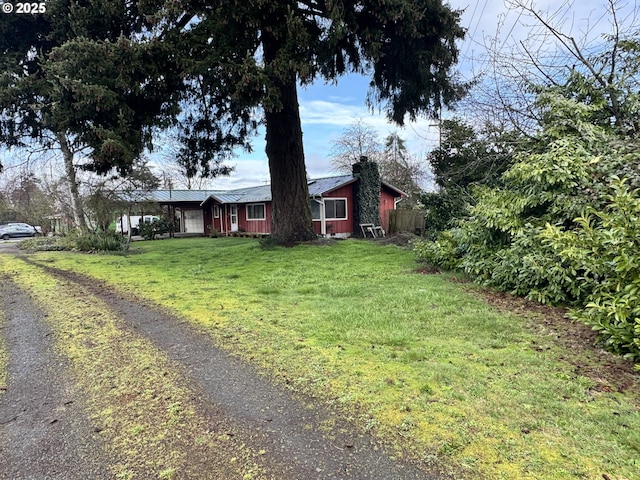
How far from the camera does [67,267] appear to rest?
10.8 meters

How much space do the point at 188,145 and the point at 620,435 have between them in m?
15.3

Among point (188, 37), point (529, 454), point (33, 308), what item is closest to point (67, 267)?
point (33, 308)

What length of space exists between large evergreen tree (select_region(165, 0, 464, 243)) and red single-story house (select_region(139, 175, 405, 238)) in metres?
6.32

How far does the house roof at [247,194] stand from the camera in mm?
20875

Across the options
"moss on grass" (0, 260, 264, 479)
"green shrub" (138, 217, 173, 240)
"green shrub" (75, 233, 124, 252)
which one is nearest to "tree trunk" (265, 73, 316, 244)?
"green shrub" (75, 233, 124, 252)

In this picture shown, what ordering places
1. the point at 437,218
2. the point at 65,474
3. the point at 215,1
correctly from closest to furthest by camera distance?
the point at 65,474
the point at 215,1
the point at 437,218

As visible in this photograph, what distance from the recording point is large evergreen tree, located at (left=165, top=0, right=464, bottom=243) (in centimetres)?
914

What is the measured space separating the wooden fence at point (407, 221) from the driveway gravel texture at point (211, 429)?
645 inches

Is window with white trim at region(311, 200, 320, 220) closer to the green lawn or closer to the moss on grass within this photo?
the green lawn

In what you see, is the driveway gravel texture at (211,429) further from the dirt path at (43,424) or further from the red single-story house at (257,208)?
the red single-story house at (257,208)

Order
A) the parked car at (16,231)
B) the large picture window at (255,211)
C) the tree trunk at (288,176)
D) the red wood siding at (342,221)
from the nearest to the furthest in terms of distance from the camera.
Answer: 1. the tree trunk at (288,176)
2. the red wood siding at (342,221)
3. the large picture window at (255,211)
4. the parked car at (16,231)

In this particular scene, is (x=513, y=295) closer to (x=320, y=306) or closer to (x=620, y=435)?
(x=320, y=306)
